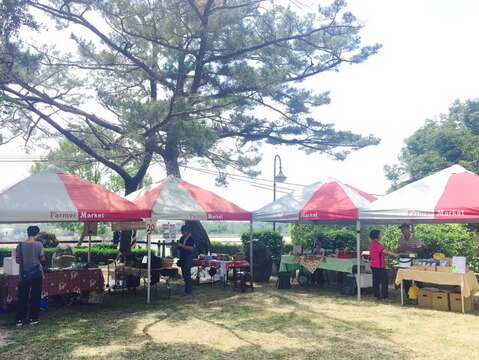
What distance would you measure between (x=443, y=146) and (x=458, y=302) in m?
23.4

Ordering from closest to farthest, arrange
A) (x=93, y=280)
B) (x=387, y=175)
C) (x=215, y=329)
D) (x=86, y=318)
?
(x=215, y=329) → (x=86, y=318) → (x=93, y=280) → (x=387, y=175)

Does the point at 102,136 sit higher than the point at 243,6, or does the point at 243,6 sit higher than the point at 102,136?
the point at 243,6

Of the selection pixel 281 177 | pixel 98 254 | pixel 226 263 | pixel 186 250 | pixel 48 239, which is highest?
pixel 281 177

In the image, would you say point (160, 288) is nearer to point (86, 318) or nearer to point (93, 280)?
point (93, 280)

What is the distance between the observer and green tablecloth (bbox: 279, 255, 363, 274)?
10375 millimetres

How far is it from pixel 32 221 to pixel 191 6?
777cm

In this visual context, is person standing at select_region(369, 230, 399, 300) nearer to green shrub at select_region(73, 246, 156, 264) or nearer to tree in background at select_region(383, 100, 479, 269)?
tree in background at select_region(383, 100, 479, 269)

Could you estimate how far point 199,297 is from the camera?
970 cm

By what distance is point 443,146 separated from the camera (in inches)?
1141

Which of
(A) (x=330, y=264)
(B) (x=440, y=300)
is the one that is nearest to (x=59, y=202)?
(A) (x=330, y=264)

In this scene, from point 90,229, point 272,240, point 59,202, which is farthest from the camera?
point 272,240

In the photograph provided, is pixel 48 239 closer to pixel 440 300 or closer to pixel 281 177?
pixel 281 177

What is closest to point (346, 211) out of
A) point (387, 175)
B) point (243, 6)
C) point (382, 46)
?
point (382, 46)

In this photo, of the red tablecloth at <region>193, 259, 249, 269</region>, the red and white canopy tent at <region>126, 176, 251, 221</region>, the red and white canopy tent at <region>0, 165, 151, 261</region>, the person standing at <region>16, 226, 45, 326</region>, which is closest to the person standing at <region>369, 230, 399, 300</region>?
the red tablecloth at <region>193, 259, 249, 269</region>
